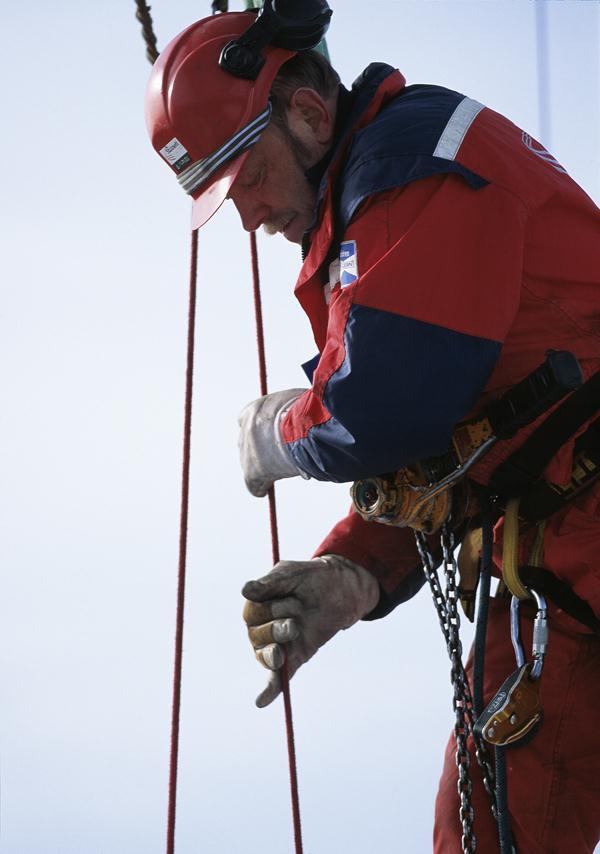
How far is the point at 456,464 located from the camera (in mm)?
2107

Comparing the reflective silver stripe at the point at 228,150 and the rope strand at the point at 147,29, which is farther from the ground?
the rope strand at the point at 147,29

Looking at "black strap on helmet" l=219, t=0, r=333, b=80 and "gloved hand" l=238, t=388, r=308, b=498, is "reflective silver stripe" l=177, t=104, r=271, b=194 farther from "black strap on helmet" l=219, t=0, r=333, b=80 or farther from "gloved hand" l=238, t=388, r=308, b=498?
"gloved hand" l=238, t=388, r=308, b=498

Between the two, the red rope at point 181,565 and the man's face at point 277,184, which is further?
the red rope at point 181,565

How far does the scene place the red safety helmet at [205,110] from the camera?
2.18 m

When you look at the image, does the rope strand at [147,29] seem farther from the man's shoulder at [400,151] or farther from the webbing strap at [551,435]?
the webbing strap at [551,435]

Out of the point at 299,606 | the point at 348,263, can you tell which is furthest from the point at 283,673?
the point at 348,263

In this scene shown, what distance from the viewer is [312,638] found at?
2.46 m

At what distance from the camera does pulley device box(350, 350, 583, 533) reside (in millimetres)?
1975

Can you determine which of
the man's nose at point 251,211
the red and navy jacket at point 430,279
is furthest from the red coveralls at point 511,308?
the man's nose at point 251,211

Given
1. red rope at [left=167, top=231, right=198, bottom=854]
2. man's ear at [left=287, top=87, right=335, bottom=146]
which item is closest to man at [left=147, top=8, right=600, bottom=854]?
man's ear at [left=287, top=87, right=335, bottom=146]

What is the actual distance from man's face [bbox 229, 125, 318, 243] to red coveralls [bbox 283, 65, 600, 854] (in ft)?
0.49

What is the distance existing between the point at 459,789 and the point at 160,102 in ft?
4.10

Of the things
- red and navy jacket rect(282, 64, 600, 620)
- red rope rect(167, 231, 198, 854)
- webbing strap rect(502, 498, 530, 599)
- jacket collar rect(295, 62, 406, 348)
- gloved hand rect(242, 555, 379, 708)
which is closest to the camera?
red and navy jacket rect(282, 64, 600, 620)

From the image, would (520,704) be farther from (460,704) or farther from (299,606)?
(299,606)
